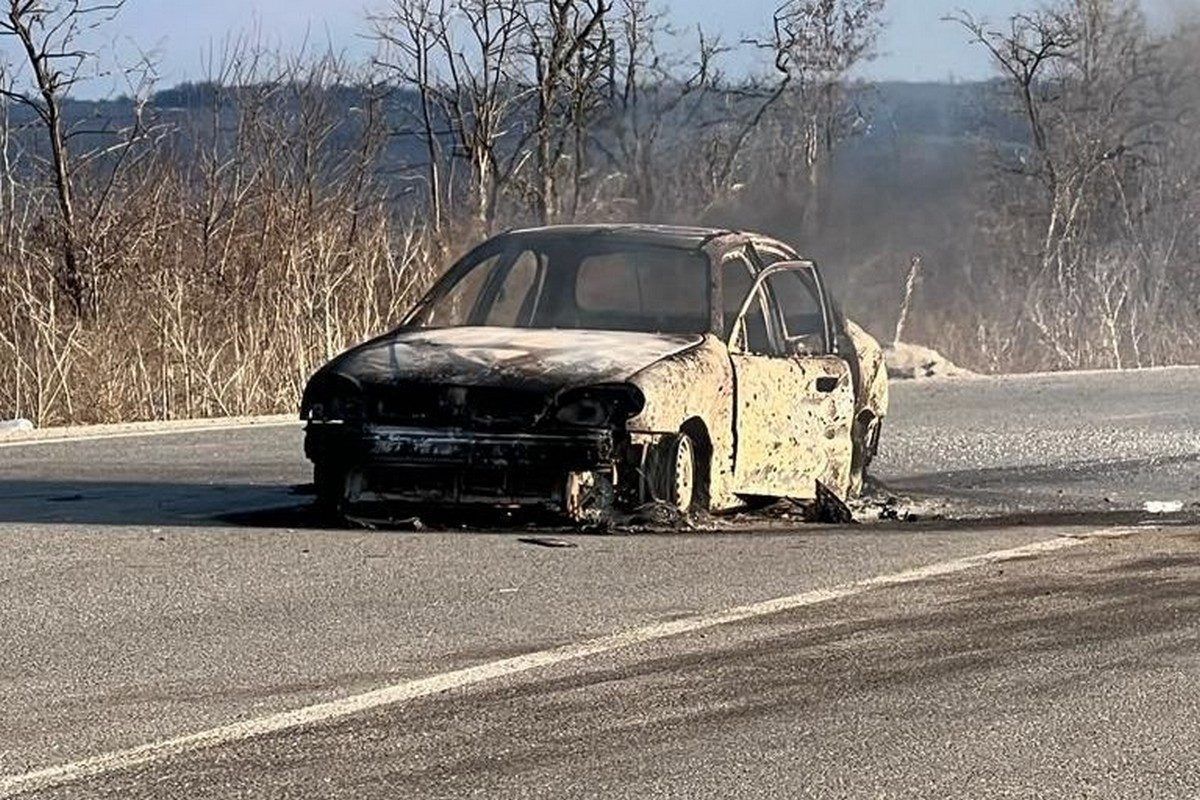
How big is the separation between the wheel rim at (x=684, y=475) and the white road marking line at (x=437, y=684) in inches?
59.2

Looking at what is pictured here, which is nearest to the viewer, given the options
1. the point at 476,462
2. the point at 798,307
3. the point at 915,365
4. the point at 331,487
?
the point at 476,462

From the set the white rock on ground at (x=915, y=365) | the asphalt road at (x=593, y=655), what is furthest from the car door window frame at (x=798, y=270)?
the white rock on ground at (x=915, y=365)

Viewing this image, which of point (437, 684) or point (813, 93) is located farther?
point (813, 93)

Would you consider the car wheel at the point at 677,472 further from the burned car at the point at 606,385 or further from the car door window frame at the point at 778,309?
the car door window frame at the point at 778,309

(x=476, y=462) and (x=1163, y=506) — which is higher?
(x=476, y=462)

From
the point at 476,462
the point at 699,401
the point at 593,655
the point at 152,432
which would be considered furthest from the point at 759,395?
the point at 152,432

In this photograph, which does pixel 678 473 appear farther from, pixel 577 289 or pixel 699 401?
pixel 577 289

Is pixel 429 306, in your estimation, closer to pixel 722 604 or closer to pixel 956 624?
pixel 722 604

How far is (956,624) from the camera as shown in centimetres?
784

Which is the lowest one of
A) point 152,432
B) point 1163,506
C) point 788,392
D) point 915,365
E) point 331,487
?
point 915,365

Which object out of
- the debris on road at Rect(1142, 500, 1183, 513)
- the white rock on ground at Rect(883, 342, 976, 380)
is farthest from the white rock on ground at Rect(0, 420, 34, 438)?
the white rock on ground at Rect(883, 342, 976, 380)

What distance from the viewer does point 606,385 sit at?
33.3 feet

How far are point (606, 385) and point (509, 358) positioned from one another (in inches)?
20.5

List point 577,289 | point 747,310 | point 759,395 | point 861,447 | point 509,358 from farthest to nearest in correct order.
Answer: point 861,447 < point 577,289 < point 747,310 < point 759,395 < point 509,358
